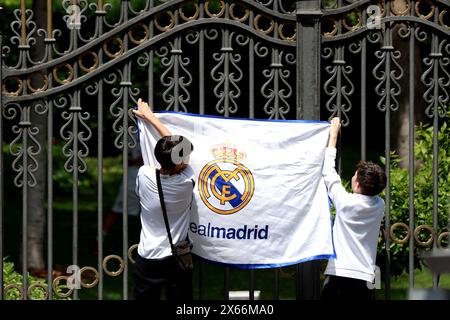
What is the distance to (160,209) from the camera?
7668mm

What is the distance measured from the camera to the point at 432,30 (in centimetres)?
838

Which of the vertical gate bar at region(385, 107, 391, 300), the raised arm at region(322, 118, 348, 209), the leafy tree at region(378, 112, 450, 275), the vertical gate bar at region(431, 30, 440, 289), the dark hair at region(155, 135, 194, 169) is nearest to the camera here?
the dark hair at region(155, 135, 194, 169)

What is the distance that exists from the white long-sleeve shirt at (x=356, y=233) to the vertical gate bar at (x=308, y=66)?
45 centimetres

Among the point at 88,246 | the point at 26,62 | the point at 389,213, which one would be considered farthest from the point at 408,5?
Result: the point at 88,246

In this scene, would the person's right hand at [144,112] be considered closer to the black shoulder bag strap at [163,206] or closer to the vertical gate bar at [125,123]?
the vertical gate bar at [125,123]

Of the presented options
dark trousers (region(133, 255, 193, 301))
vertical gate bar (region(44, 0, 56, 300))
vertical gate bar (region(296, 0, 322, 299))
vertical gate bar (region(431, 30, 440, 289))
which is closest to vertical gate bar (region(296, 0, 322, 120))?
vertical gate bar (region(296, 0, 322, 299))

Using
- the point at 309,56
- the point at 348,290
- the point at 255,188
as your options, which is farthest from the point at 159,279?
the point at 309,56

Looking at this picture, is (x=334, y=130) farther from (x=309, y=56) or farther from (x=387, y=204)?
(x=387, y=204)

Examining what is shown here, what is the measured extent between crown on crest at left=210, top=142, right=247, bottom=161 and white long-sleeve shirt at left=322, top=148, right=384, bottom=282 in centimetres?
76

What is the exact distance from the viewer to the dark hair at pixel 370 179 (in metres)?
7.64

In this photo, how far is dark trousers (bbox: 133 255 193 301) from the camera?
25.3 feet

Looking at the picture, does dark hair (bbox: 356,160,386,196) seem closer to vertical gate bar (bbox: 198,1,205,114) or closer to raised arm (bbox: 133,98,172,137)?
vertical gate bar (bbox: 198,1,205,114)

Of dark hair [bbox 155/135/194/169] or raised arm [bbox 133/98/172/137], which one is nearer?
dark hair [bbox 155/135/194/169]

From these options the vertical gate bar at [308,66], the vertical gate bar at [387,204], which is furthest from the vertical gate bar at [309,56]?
the vertical gate bar at [387,204]
